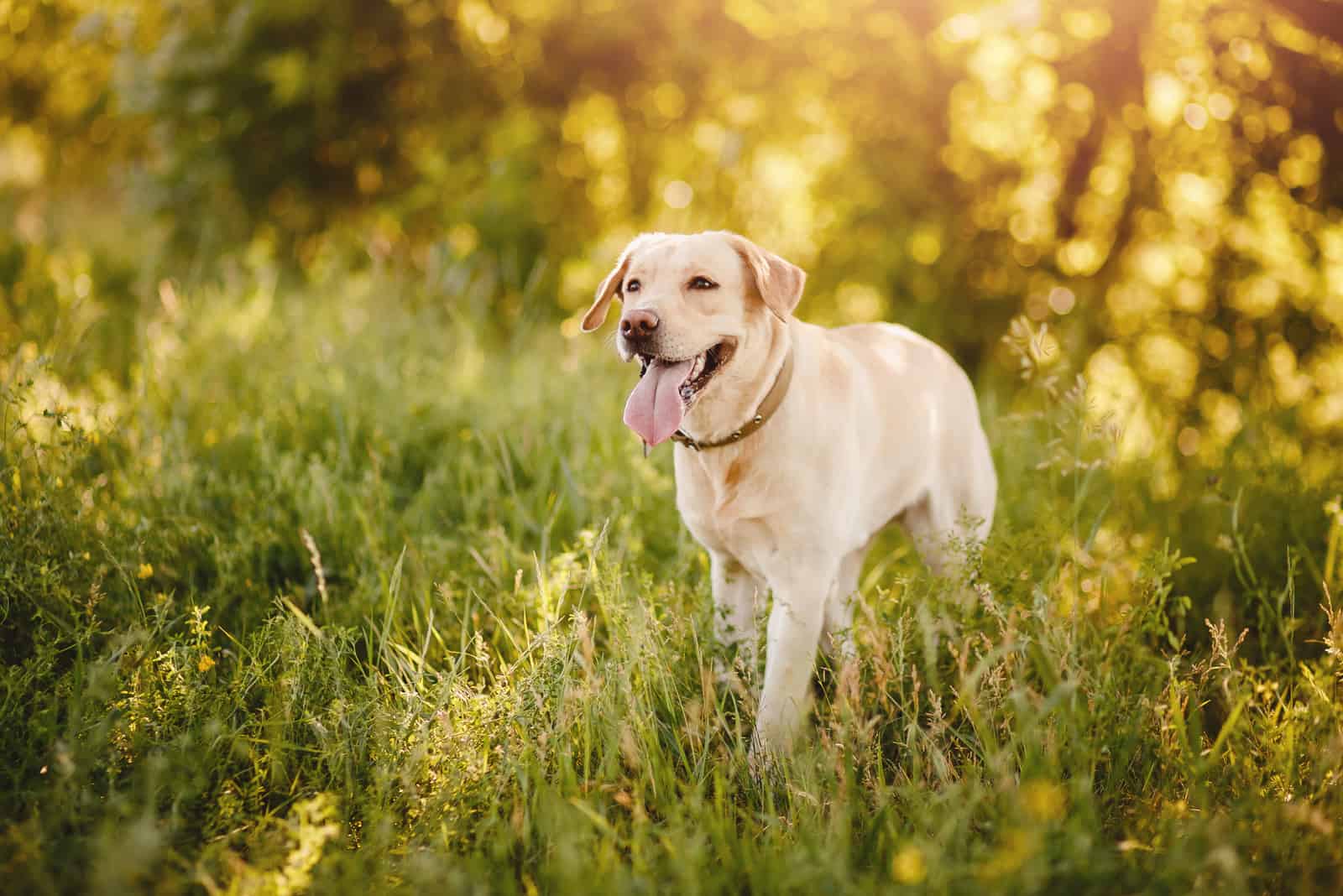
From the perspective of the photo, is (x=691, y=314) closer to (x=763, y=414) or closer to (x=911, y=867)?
(x=763, y=414)

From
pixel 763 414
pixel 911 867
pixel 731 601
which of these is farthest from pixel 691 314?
pixel 911 867

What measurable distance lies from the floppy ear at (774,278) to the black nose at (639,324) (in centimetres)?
37

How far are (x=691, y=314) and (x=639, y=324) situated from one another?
A: 0.17 m

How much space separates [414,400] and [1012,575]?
2904 millimetres

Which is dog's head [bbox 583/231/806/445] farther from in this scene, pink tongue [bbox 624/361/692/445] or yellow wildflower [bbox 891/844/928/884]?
yellow wildflower [bbox 891/844/928/884]

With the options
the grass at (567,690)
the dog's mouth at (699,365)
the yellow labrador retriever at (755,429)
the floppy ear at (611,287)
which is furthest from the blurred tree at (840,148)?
the dog's mouth at (699,365)

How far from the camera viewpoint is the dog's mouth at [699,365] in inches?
108

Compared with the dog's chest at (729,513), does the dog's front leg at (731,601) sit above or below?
below

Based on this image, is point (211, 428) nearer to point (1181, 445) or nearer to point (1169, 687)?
point (1169, 687)

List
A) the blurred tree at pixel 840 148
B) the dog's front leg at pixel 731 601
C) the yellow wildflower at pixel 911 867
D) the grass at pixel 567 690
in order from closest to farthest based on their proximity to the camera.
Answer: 1. the yellow wildflower at pixel 911 867
2. the grass at pixel 567 690
3. the dog's front leg at pixel 731 601
4. the blurred tree at pixel 840 148

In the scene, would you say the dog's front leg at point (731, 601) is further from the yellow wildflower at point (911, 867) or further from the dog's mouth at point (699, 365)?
the yellow wildflower at point (911, 867)

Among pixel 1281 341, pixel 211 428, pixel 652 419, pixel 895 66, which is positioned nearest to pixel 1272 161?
pixel 1281 341

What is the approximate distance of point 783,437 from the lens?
112 inches

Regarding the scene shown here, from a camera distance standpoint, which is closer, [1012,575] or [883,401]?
[1012,575]
